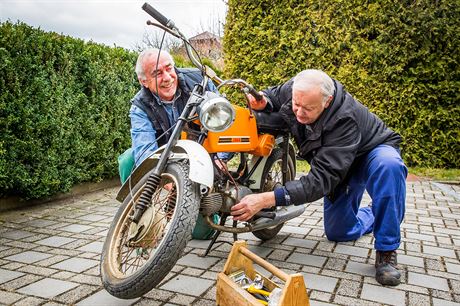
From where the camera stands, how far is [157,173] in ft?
7.00

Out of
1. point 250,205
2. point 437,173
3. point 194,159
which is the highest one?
point 194,159

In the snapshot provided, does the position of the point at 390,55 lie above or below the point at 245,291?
above

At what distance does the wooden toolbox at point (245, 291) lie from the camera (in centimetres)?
169

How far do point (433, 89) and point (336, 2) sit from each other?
6.65ft

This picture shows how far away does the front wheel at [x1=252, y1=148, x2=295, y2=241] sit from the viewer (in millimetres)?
2846

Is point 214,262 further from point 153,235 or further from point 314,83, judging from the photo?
point 314,83

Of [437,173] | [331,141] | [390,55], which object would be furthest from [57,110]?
[437,173]

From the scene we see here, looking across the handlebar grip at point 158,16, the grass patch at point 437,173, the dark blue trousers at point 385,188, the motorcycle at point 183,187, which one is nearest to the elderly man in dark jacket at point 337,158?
the dark blue trousers at point 385,188

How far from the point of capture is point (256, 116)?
105 inches

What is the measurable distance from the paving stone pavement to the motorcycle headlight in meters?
0.89

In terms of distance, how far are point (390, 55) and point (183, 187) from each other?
18.1 ft

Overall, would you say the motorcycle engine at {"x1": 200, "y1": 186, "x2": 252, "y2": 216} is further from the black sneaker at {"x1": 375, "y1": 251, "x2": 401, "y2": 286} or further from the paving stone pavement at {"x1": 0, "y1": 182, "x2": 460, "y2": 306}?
the black sneaker at {"x1": 375, "y1": 251, "x2": 401, "y2": 286}

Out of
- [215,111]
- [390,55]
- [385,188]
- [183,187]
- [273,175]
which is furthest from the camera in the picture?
[390,55]

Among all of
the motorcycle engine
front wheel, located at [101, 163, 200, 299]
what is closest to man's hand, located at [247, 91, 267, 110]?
the motorcycle engine
